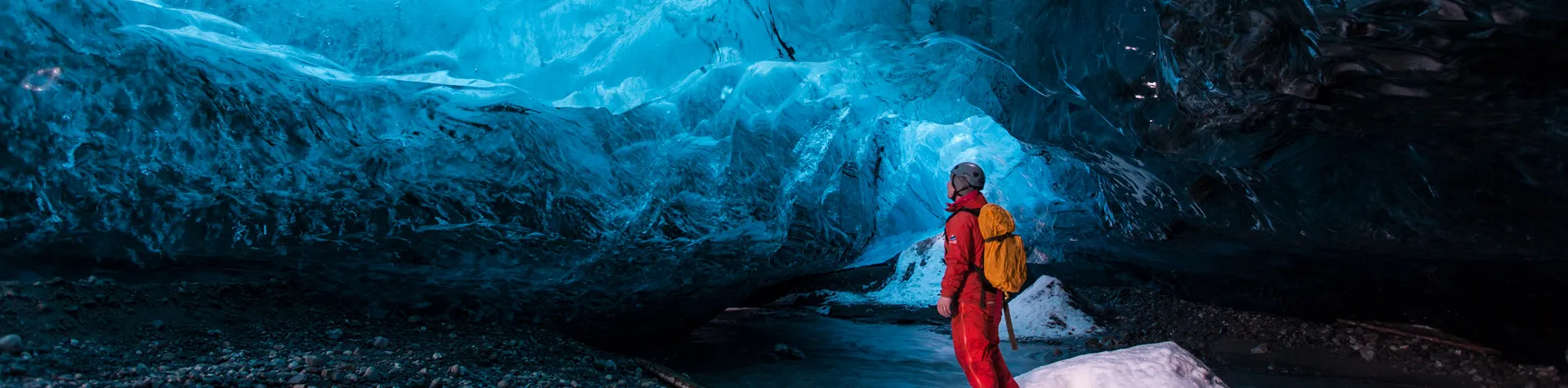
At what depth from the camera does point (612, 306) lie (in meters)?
7.35

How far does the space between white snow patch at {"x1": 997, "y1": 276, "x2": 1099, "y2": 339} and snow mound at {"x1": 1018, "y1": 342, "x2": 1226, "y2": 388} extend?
17.8 ft

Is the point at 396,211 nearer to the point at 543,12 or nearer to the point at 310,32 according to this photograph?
the point at 310,32

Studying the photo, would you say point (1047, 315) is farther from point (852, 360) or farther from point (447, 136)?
point (447, 136)

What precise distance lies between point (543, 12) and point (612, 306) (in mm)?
3290

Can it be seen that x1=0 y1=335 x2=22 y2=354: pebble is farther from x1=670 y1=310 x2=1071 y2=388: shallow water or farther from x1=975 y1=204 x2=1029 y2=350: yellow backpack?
x1=975 y1=204 x2=1029 y2=350: yellow backpack

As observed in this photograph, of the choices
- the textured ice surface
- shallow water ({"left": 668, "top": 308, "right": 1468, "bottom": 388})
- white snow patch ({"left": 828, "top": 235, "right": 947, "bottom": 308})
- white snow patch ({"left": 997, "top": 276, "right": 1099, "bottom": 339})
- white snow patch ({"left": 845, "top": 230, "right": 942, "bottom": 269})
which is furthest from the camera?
white snow patch ({"left": 828, "top": 235, "right": 947, "bottom": 308})

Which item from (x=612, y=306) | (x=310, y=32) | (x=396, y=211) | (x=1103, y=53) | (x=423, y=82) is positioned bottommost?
(x=612, y=306)

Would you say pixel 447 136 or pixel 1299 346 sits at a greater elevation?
pixel 447 136

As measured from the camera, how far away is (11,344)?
329 cm

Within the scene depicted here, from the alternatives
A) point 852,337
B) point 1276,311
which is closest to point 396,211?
point 852,337

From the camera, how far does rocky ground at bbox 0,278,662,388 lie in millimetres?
3389

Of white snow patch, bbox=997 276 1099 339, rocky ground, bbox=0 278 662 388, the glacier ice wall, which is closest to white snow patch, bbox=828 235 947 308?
white snow patch, bbox=997 276 1099 339

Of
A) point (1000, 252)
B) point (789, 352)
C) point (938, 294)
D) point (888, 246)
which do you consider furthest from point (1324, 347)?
point (938, 294)

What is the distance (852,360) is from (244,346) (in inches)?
193
